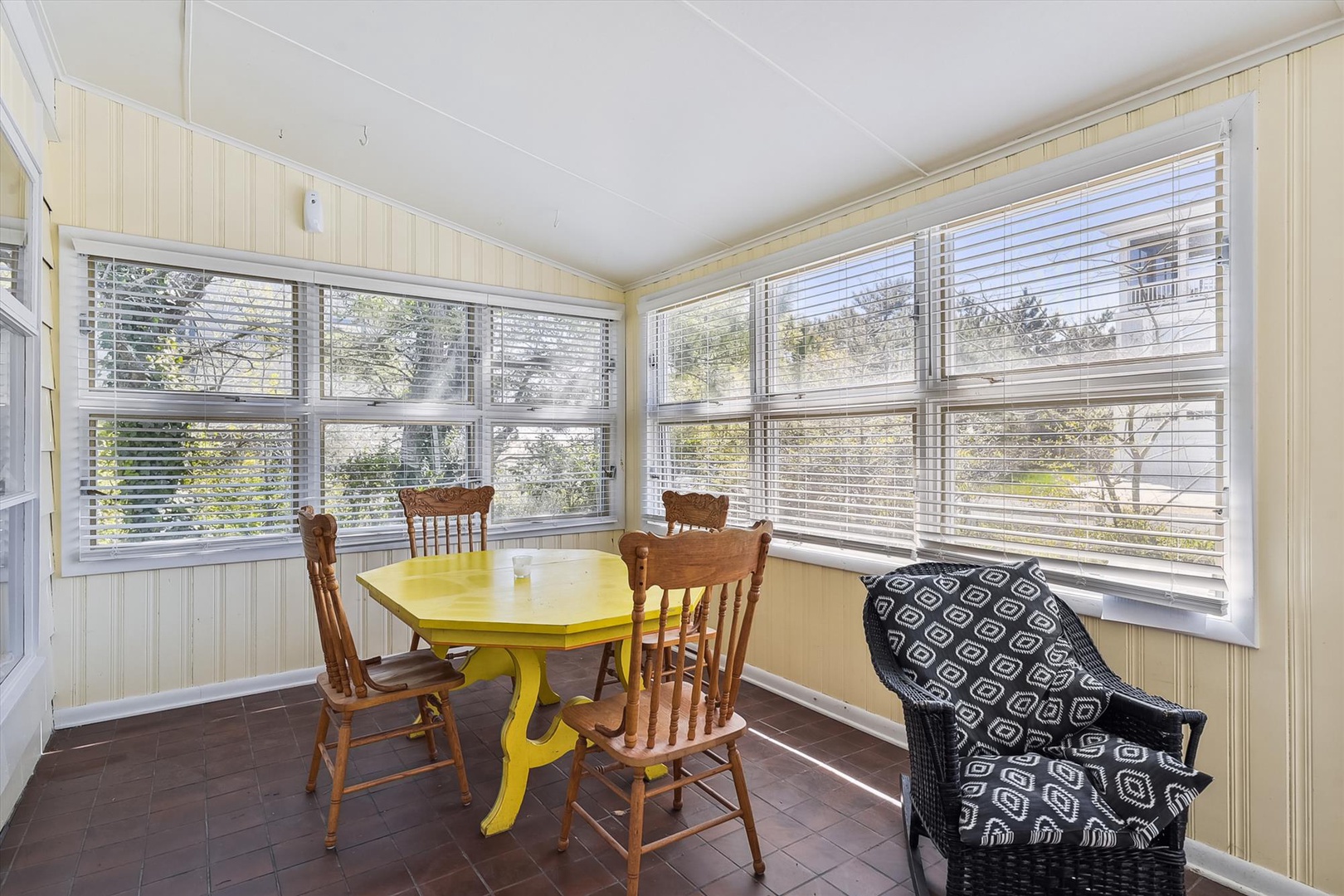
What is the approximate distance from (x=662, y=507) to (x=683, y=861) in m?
2.53

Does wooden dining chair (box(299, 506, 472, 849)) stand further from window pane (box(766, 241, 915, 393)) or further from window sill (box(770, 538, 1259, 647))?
window pane (box(766, 241, 915, 393))

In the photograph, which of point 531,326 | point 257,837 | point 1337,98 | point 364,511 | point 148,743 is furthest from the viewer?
point 531,326

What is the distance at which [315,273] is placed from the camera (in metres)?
3.56

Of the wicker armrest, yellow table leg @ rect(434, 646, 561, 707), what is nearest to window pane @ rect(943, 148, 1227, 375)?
the wicker armrest

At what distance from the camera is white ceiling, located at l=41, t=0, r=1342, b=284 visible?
6.59 feet

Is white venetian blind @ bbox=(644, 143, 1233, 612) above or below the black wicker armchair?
above

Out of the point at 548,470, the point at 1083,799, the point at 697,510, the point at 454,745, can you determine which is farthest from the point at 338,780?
the point at 548,470

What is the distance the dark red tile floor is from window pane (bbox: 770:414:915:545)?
93cm

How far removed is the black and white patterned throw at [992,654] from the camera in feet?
6.10

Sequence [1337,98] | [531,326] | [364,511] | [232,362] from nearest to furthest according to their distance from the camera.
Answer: [1337,98] < [232,362] < [364,511] < [531,326]

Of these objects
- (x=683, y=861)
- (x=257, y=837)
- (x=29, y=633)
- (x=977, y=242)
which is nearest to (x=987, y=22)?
(x=977, y=242)

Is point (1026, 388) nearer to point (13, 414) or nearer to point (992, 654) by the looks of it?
point (992, 654)

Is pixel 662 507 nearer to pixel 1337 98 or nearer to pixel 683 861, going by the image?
pixel 683 861

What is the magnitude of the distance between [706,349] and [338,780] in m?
2.83
